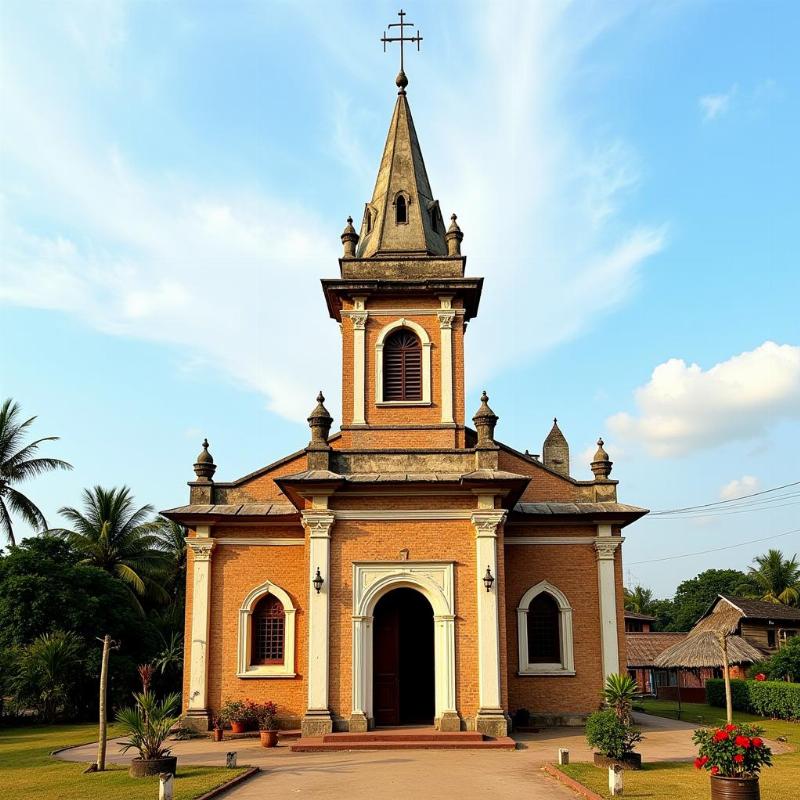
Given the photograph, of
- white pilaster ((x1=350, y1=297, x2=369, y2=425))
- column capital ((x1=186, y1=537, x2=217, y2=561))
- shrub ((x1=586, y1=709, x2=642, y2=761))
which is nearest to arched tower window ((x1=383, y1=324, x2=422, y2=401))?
white pilaster ((x1=350, y1=297, x2=369, y2=425))

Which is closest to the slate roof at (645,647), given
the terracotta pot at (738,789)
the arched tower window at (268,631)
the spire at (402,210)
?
the arched tower window at (268,631)

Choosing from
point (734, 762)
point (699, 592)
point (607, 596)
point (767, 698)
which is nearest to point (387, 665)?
point (607, 596)

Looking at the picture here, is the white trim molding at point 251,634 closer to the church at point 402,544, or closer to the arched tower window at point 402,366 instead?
the church at point 402,544

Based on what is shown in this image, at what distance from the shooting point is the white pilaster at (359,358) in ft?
75.9

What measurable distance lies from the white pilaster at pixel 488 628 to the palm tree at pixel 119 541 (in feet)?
79.0

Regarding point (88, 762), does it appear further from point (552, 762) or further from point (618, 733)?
point (618, 733)

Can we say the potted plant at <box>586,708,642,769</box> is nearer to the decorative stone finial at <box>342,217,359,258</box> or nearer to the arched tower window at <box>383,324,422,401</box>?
the arched tower window at <box>383,324,422,401</box>

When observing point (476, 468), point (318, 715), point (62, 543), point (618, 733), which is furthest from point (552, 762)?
point (62, 543)

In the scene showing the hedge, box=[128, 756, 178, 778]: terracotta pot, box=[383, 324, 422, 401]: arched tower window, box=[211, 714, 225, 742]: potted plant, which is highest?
box=[383, 324, 422, 401]: arched tower window

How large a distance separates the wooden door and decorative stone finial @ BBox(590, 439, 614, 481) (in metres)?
8.14

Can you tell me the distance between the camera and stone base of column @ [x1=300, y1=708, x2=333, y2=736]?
739 inches

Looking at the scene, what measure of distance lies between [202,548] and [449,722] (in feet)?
29.9

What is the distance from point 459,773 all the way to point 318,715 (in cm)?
482

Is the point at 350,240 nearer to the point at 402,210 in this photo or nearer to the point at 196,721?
the point at 402,210
